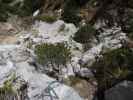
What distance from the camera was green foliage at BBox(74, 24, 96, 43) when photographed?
12.8 metres

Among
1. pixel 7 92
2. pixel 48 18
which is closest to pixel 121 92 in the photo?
pixel 7 92

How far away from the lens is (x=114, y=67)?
9.88 metres

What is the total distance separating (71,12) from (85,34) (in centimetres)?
287

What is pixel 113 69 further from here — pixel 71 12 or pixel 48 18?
pixel 48 18

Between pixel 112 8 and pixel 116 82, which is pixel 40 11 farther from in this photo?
pixel 116 82

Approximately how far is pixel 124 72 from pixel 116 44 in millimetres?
2328

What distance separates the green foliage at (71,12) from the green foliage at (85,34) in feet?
6.39

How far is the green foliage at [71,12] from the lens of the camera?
49.3 ft

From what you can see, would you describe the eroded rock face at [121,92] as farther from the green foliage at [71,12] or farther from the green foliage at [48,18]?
the green foliage at [48,18]

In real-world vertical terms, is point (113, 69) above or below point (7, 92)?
above

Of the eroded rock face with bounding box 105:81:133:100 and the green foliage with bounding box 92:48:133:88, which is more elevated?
the green foliage with bounding box 92:48:133:88

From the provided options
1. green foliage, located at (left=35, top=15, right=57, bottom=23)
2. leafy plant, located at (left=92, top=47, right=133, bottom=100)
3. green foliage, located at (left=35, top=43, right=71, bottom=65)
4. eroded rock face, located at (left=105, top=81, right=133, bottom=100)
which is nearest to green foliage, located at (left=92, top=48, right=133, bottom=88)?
leafy plant, located at (left=92, top=47, right=133, bottom=100)

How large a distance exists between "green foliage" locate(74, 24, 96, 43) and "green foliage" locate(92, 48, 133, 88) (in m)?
2.49

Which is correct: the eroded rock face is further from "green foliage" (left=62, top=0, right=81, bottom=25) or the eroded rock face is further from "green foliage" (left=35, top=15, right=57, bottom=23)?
"green foliage" (left=35, top=15, right=57, bottom=23)
